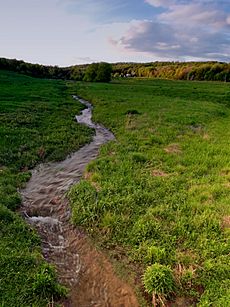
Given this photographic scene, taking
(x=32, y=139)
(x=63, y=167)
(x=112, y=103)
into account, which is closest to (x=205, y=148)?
(x=63, y=167)

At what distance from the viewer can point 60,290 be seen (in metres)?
7.62

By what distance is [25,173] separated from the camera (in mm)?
14570

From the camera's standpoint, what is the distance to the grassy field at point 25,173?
7.57 m

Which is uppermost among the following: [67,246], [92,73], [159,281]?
[92,73]

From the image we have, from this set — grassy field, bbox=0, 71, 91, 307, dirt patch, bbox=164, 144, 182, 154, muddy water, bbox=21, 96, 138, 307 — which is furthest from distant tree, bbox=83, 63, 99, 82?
muddy water, bbox=21, 96, 138, 307

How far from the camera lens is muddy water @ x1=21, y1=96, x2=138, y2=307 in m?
7.83

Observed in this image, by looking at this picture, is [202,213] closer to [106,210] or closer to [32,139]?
[106,210]

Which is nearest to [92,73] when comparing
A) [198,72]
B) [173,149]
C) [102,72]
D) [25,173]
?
[102,72]

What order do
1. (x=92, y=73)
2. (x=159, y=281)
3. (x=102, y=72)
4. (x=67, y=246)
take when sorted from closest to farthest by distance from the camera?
(x=159, y=281), (x=67, y=246), (x=102, y=72), (x=92, y=73)

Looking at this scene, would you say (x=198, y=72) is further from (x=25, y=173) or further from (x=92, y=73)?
(x=25, y=173)

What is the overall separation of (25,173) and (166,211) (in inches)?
261

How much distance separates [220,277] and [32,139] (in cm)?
1396

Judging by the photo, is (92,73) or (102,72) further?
(92,73)

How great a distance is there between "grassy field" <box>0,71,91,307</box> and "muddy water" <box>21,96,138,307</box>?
409mm
